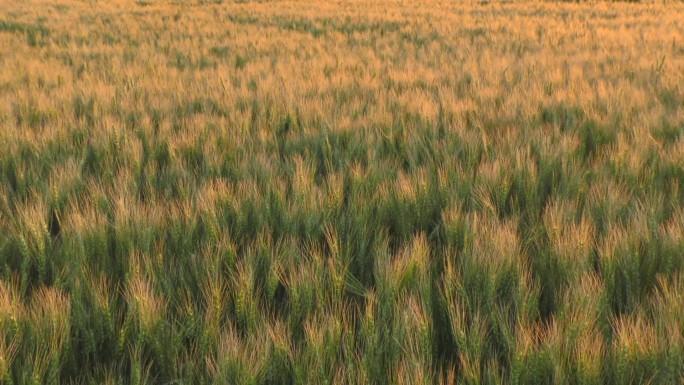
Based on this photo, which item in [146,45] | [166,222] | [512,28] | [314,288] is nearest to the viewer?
[314,288]

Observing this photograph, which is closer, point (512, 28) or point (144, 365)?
point (144, 365)

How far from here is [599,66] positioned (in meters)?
4.75

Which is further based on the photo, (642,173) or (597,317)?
(642,173)

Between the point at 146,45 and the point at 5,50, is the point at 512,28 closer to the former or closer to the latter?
the point at 146,45

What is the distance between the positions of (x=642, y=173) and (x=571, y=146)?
0.31 metres

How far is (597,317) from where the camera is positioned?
1.05 metres

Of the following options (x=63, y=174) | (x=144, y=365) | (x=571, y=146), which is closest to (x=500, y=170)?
(x=571, y=146)

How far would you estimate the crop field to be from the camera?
0.96 meters

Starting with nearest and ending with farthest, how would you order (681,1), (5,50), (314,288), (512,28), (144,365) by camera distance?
(144,365), (314,288), (5,50), (512,28), (681,1)

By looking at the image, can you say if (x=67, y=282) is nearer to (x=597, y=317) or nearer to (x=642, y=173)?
(x=597, y=317)

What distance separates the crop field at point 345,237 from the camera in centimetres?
96

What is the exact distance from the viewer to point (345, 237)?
152cm

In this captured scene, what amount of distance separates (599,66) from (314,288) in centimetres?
441

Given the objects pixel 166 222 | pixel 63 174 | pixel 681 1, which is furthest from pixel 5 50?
pixel 681 1
